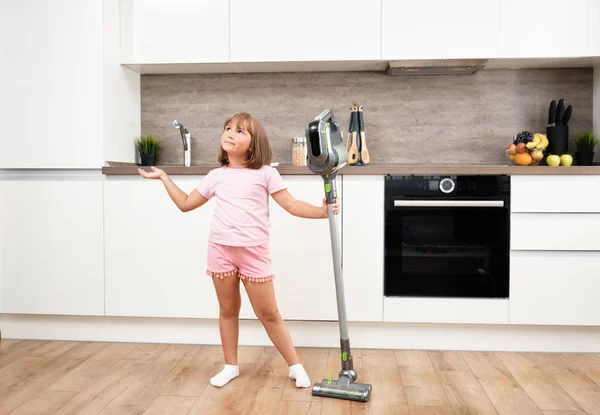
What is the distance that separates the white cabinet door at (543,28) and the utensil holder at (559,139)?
40cm

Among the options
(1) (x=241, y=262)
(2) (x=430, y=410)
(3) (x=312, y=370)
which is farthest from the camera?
(3) (x=312, y=370)

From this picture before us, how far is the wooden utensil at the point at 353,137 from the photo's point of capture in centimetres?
309

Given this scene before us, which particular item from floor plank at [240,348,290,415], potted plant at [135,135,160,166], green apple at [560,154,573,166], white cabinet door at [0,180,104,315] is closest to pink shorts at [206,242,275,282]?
floor plank at [240,348,290,415]

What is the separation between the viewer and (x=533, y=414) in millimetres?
2037

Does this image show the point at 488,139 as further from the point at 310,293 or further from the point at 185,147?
the point at 185,147

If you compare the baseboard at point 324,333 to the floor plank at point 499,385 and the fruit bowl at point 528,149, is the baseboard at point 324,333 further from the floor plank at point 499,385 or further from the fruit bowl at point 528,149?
the fruit bowl at point 528,149

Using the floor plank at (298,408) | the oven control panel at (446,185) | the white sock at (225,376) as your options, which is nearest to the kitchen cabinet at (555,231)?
the oven control panel at (446,185)

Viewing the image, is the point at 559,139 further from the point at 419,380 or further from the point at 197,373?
the point at 197,373

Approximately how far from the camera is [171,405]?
2.11 m

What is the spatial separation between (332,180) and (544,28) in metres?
1.62

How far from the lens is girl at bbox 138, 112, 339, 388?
2.24 metres

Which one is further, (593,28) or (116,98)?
(116,98)

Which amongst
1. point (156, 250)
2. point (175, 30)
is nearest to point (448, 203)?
point (156, 250)

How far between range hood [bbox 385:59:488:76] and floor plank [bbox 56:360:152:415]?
1.96 metres
